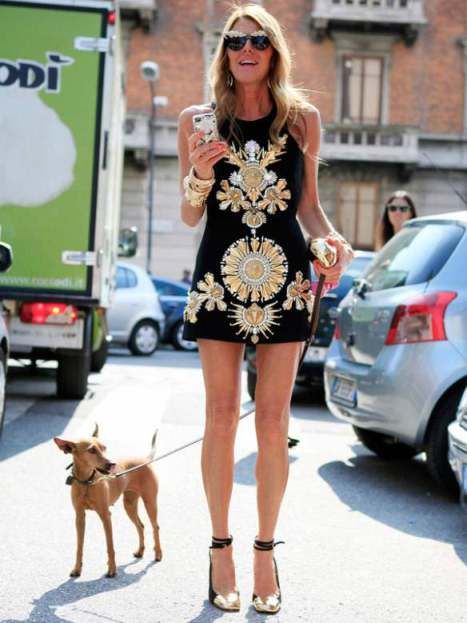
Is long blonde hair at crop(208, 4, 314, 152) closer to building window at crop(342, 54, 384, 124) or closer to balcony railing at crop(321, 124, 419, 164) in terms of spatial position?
balcony railing at crop(321, 124, 419, 164)

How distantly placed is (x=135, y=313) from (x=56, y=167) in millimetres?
9053

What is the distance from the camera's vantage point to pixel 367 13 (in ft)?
104

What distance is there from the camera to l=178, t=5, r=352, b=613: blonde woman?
4.12 m

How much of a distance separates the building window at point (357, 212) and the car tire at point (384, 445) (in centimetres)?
2410

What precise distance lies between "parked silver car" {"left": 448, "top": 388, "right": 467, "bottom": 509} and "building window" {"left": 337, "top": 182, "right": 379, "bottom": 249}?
1041 inches

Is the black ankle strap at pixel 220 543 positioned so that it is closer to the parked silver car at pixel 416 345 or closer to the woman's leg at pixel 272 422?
the woman's leg at pixel 272 422

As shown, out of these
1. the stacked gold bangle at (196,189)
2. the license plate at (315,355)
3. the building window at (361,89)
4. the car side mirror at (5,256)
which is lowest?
the license plate at (315,355)

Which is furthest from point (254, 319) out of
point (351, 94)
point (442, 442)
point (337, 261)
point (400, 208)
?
point (351, 94)

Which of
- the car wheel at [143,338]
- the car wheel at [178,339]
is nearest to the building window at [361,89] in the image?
the car wheel at [178,339]

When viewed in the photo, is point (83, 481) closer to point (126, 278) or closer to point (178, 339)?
point (126, 278)

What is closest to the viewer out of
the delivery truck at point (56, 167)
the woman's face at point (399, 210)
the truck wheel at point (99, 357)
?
the delivery truck at point (56, 167)

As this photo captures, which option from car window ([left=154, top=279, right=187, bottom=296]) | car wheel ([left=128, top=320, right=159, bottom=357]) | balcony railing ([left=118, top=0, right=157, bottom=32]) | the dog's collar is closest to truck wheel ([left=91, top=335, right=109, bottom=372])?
car wheel ([left=128, top=320, right=159, bottom=357])

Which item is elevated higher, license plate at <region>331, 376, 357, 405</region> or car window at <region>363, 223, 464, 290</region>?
car window at <region>363, 223, 464, 290</region>

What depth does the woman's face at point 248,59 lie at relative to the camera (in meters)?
4.14
